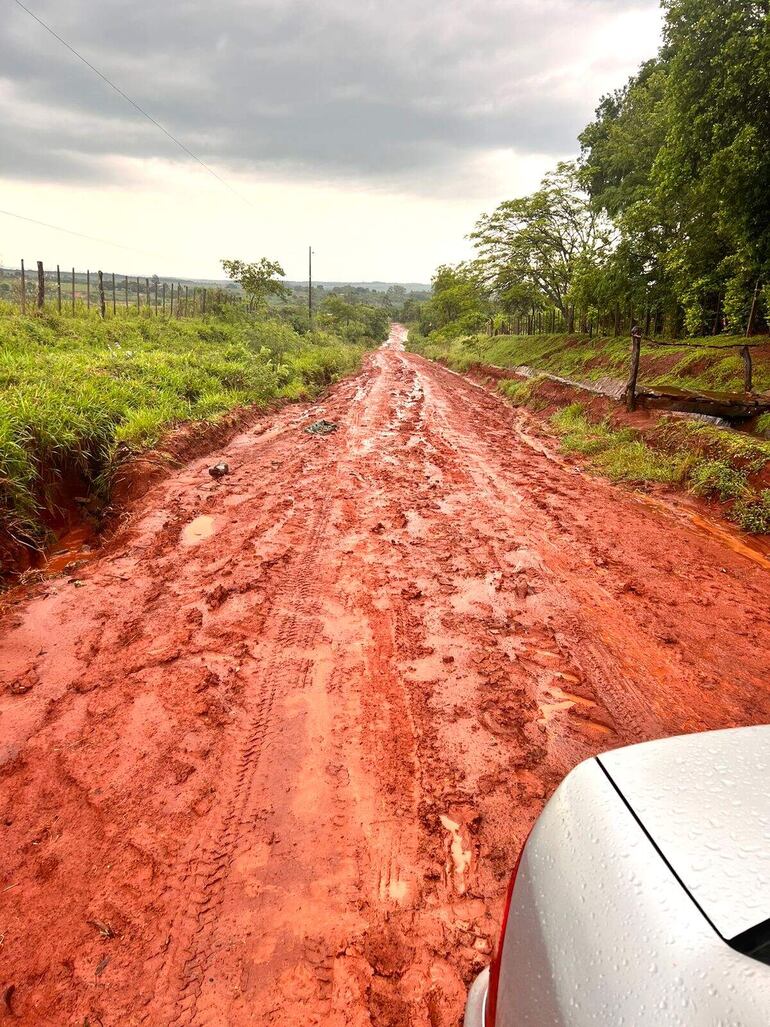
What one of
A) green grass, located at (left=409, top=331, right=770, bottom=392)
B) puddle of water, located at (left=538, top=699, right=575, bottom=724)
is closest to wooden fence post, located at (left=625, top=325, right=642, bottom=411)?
green grass, located at (left=409, top=331, right=770, bottom=392)

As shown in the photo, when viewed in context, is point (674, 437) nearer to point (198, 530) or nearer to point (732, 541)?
point (732, 541)

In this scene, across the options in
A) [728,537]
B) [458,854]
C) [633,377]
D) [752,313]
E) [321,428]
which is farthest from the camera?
[752,313]

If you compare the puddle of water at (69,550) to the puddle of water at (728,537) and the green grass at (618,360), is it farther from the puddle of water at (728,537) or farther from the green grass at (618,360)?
the green grass at (618,360)

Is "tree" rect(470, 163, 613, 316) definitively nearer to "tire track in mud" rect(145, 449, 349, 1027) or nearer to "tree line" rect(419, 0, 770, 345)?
"tree line" rect(419, 0, 770, 345)

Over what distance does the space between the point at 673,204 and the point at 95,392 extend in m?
14.3

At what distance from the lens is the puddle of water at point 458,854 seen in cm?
208

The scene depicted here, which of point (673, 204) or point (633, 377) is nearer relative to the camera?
point (633, 377)

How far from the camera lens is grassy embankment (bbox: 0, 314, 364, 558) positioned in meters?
5.25

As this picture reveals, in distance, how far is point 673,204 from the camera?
1295 cm

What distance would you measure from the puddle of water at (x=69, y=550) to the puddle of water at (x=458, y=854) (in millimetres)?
4046

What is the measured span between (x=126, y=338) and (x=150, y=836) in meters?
15.7

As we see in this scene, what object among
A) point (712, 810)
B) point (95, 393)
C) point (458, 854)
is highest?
point (95, 393)

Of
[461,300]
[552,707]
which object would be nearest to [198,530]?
[552,707]

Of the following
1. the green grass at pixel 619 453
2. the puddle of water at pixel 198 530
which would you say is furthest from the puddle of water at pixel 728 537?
the puddle of water at pixel 198 530
